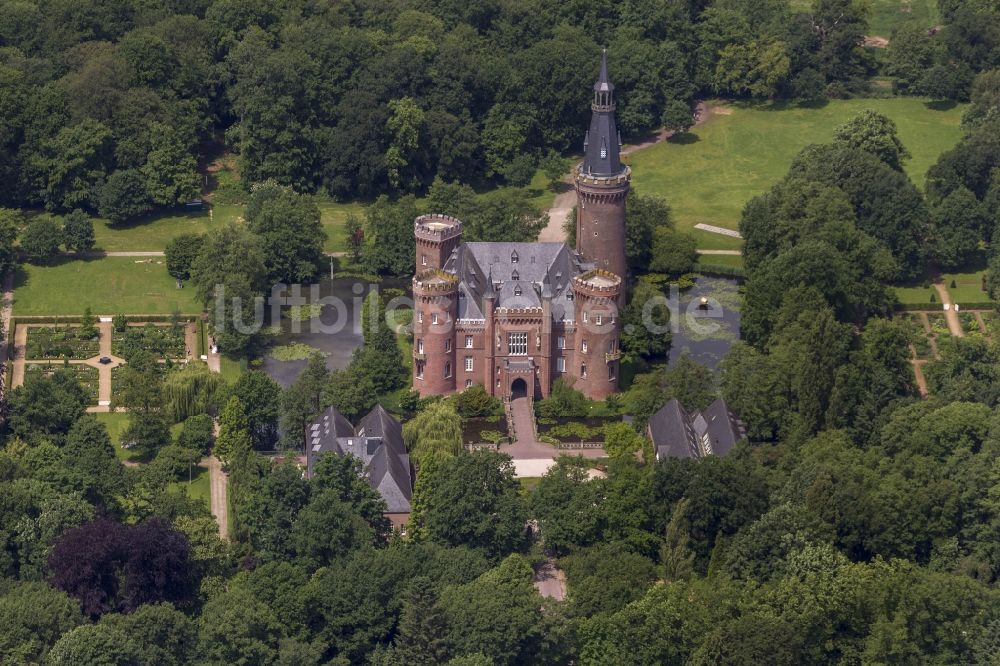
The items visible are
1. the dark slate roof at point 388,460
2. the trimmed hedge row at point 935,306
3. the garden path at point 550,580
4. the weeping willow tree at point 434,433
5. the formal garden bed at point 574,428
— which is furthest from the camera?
the trimmed hedge row at point 935,306

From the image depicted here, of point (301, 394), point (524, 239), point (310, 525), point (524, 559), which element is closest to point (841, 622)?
point (524, 559)

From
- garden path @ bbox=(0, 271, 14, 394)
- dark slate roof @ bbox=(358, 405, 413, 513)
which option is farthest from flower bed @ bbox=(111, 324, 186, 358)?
dark slate roof @ bbox=(358, 405, 413, 513)

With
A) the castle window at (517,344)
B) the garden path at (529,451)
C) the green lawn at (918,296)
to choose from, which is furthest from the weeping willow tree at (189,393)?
the green lawn at (918,296)

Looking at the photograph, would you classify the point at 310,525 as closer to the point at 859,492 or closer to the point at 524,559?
the point at 524,559

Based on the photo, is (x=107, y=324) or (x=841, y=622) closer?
(x=841, y=622)

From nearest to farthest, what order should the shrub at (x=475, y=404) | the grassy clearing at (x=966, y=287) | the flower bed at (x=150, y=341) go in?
Result: the shrub at (x=475, y=404)
the flower bed at (x=150, y=341)
the grassy clearing at (x=966, y=287)

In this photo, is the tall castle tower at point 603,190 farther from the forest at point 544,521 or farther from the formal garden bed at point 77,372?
the formal garden bed at point 77,372

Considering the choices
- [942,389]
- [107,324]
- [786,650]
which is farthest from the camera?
[107,324]
